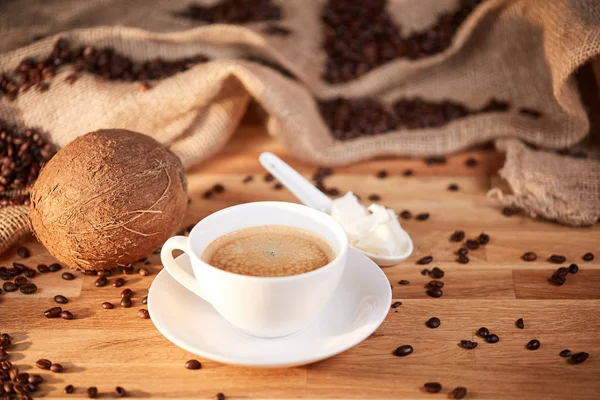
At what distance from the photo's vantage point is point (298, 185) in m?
2.78

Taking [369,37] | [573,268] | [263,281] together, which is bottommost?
[573,268]

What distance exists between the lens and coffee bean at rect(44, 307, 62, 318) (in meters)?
2.27

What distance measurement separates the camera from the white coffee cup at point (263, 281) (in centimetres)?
184

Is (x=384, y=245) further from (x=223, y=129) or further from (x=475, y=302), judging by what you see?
(x=223, y=129)

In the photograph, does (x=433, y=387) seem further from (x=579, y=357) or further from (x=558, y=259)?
(x=558, y=259)

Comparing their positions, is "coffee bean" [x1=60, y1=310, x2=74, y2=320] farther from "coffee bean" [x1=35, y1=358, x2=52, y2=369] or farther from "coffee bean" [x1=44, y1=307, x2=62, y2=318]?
"coffee bean" [x1=35, y1=358, x2=52, y2=369]

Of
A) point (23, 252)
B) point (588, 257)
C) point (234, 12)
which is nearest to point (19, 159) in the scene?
point (23, 252)

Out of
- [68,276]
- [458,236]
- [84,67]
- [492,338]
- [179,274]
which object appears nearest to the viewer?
[179,274]

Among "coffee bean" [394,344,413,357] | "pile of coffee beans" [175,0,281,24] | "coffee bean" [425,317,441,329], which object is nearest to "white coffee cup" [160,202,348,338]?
"coffee bean" [394,344,413,357]

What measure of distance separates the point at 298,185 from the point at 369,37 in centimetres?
120

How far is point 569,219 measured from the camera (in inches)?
108

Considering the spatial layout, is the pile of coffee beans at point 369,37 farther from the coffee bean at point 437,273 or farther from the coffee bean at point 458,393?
the coffee bean at point 458,393

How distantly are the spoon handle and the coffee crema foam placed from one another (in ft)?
1.92

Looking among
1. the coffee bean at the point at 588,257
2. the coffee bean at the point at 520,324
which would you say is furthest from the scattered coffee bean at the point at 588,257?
the coffee bean at the point at 520,324
